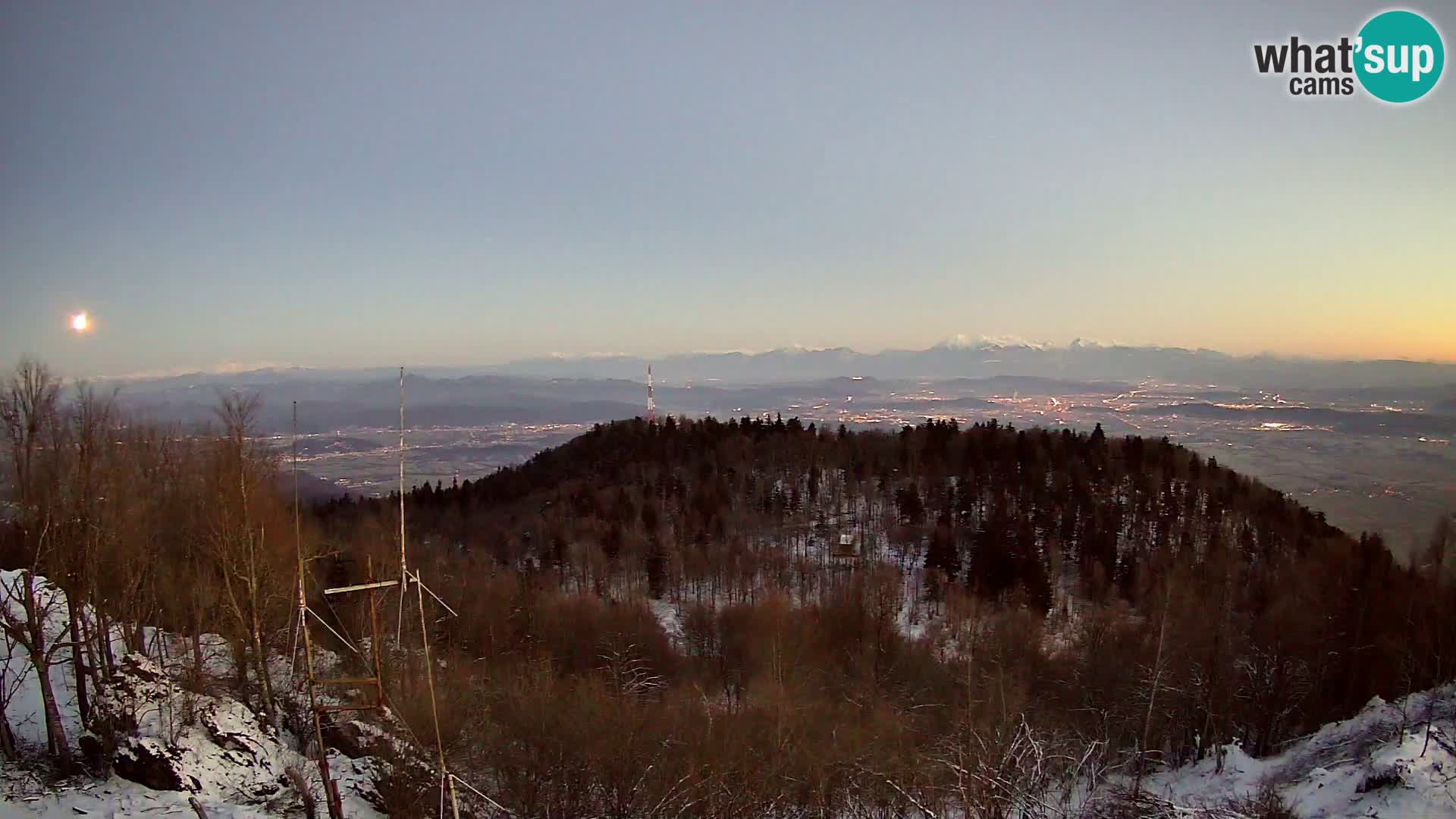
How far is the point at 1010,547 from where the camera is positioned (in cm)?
5875

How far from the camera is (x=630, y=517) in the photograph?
69.6 metres

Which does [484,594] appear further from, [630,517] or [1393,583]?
[1393,583]

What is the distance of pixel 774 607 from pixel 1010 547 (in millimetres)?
24088

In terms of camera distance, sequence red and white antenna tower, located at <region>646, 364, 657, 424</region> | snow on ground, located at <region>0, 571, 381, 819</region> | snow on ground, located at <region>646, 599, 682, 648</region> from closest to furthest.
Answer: snow on ground, located at <region>0, 571, 381, 819</region> → snow on ground, located at <region>646, 599, 682, 648</region> → red and white antenna tower, located at <region>646, 364, 657, 424</region>

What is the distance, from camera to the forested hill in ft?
120

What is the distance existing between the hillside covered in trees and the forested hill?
30 centimetres

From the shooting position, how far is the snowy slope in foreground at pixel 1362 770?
17750mm

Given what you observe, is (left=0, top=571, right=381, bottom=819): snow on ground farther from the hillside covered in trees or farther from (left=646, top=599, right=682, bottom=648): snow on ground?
(left=646, top=599, right=682, bottom=648): snow on ground

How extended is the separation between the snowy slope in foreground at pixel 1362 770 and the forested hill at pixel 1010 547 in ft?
8.33

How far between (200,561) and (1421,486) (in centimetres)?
6364

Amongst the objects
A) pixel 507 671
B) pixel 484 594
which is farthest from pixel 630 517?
pixel 507 671

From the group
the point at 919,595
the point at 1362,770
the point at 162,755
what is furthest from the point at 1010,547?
the point at 162,755

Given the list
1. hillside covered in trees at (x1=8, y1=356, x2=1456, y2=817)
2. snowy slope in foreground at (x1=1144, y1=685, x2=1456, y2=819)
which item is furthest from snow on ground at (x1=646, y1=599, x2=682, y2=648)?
snowy slope in foreground at (x1=1144, y1=685, x2=1456, y2=819)

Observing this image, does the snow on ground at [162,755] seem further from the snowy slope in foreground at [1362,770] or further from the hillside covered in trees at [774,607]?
the snowy slope in foreground at [1362,770]
